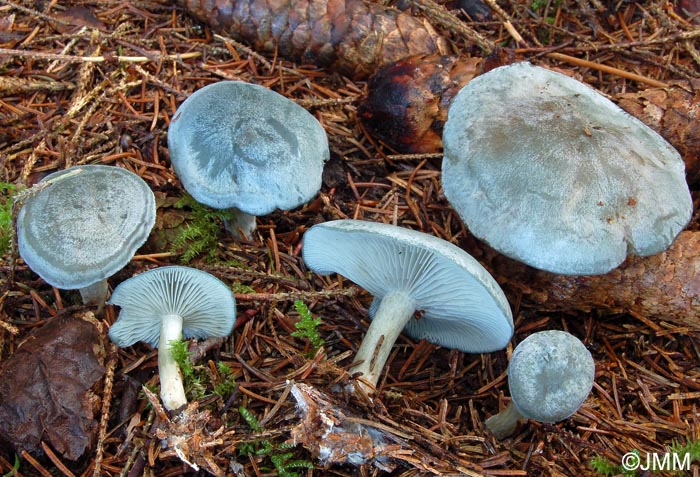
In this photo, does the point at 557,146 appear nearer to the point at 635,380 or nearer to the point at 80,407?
the point at 635,380

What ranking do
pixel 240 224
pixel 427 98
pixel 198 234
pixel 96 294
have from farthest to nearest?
pixel 427 98, pixel 240 224, pixel 198 234, pixel 96 294

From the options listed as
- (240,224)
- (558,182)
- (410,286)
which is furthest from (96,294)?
(558,182)

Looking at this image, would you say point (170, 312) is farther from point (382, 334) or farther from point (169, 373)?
point (382, 334)

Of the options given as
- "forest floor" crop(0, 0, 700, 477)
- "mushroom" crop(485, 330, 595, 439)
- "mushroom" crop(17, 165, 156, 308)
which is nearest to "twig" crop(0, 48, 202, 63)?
"forest floor" crop(0, 0, 700, 477)

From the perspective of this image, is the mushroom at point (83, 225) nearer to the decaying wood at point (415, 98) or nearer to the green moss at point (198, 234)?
the green moss at point (198, 234)

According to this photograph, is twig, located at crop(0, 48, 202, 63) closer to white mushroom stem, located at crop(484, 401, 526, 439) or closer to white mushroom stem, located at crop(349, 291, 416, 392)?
white mushroom stem, located at crop(349, 291, 416, 392)
